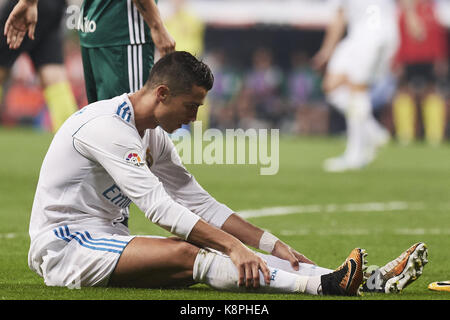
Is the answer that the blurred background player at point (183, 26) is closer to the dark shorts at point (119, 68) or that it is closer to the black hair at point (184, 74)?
the dark shorts at point (119, 68)

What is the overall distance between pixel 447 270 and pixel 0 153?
37.1 ft

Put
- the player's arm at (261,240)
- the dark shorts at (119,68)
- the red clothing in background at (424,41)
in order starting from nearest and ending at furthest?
the player's arm at (261,240), the dark shorts at (119,68), the red clothing in background at (424,41)

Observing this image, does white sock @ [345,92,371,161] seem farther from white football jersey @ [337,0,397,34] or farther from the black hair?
the black hair

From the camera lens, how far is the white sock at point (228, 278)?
17.0 ft

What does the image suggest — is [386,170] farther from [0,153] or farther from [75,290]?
[75,290]

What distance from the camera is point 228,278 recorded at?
5.18 metres

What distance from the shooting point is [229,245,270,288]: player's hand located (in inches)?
199

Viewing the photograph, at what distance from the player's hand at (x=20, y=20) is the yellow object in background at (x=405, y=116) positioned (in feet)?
59.8

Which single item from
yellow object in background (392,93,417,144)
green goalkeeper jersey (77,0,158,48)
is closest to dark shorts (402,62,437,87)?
yellow object in background (392,93,417,144)

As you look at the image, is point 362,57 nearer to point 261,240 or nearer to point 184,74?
point 261,240

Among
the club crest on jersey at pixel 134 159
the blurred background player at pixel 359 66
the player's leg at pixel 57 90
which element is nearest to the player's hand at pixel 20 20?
the club crest on jersey at pixel 134 159

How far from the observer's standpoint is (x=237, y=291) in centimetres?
525

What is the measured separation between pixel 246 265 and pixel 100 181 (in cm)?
94
